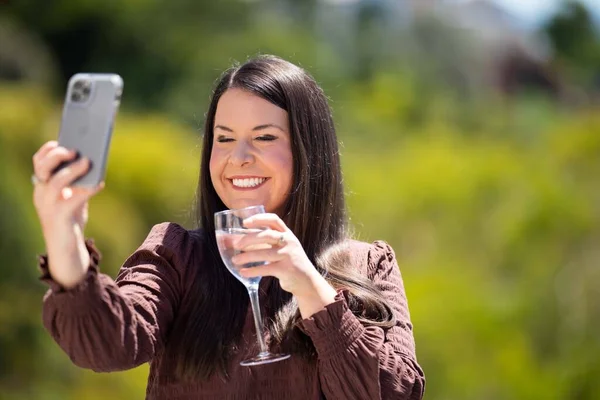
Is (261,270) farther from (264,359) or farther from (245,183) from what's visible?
(245,183)

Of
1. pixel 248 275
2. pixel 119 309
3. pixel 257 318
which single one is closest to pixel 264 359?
pixel 257 318

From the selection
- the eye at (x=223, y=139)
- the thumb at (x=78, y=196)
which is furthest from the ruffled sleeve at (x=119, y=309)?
the eye at (x=223, y=139)

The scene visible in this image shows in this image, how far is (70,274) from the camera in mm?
1864

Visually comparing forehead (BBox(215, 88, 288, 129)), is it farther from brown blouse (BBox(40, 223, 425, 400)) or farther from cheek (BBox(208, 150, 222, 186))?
brown blouse (BBox(40, 223, 425, 400))

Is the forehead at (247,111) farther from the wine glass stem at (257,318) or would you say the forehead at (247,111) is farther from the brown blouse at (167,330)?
the wine glass stem at (257,318)

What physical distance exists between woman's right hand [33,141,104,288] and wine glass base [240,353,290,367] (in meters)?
0.47

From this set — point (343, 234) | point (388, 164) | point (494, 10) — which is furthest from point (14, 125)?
point (494, 10)

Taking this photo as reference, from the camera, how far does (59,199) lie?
180 centimetres

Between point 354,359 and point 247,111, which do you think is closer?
point 354,359

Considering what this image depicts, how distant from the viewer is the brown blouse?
1.93 metres

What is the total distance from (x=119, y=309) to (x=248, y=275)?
0.83ft

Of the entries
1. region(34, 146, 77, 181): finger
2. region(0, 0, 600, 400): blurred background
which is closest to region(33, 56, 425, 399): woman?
region(34, 146, 77, 181): finger

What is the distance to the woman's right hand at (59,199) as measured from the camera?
1.79m

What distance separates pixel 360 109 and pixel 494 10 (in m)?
3.72
